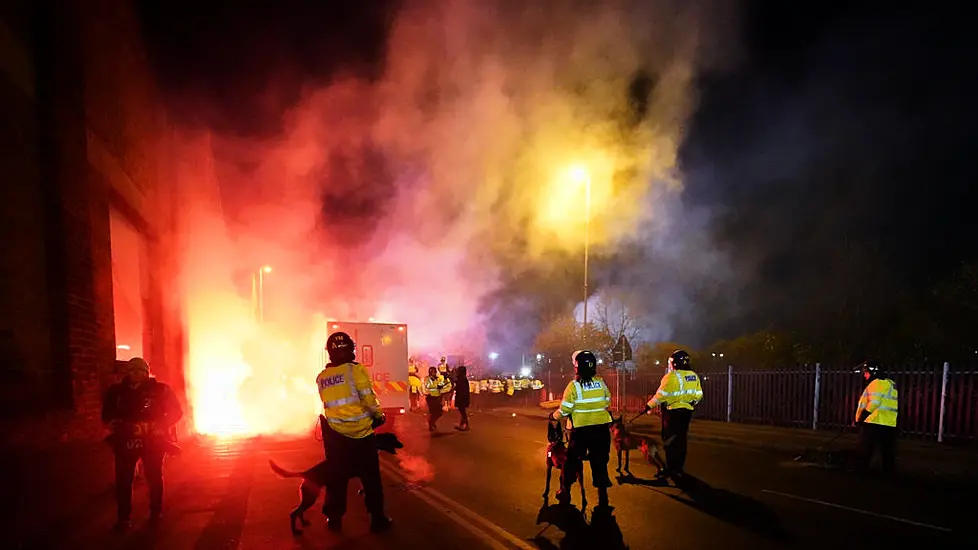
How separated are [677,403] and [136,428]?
5.90 metres

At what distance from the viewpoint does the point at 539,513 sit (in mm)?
5652

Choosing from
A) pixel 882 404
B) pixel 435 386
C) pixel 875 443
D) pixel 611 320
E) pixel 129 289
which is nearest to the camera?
pixel 882 404

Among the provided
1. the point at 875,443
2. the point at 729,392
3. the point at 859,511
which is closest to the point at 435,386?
the point at 729,392

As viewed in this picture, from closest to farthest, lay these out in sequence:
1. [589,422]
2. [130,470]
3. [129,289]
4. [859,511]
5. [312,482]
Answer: [312,482], [130,470], [589,422], [859,511], [129,289]

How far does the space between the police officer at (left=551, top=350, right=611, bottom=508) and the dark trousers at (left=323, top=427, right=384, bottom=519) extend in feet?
6.12

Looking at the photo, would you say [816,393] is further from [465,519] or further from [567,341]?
[567,341]

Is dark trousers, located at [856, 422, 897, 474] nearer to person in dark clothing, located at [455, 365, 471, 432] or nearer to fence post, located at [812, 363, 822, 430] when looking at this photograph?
fence post, located at [812, 363, 822, 430]

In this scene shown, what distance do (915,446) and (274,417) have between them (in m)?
15.0

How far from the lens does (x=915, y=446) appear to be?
927cm

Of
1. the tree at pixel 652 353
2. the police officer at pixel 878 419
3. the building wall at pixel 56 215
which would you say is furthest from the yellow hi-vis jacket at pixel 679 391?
the tree at pixel 652 353

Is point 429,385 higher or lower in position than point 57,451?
higher

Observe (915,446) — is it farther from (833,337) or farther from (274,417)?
(274,417)

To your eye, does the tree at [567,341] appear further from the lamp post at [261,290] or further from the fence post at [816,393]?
the lamp post at [261,290]

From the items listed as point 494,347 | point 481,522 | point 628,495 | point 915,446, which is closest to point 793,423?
point 915,446
